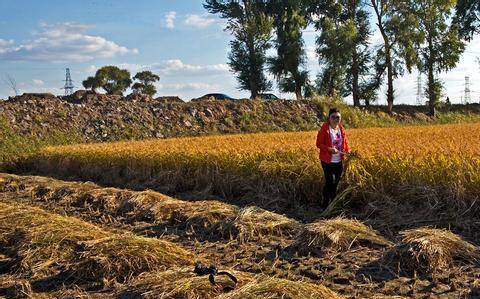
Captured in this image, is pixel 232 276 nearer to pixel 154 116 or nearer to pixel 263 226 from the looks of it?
pixel 263 226

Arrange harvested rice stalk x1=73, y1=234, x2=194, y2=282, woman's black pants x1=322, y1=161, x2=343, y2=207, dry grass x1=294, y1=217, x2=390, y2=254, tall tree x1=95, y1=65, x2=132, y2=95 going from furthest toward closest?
tall tree x1=95, y1=65, x2=132, y2=95, woman's black pants x1=322, y1=161, x2=343, y2=207, dry grass x1=294, y1=217, x2=390, y2=254, harvested rice stalk x1=73, y1=234, x2=194, y2=282

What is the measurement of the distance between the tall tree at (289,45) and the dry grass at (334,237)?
31736mm

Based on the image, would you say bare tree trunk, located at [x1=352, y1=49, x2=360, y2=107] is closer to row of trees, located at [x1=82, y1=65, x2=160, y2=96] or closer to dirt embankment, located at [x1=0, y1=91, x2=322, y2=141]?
dirt embankment, located at [x1=0, y1=91, x2=322, y2=141]

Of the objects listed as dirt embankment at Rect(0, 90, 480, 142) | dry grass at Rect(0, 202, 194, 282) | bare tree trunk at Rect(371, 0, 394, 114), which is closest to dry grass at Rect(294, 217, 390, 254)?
dry grass at Rect(0, 202, 194, 282)

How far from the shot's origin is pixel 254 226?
21.9 feet

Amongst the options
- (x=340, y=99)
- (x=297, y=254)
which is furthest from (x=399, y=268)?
(x=340, y=99)

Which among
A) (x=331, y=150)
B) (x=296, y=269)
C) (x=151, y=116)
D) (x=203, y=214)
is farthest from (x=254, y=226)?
(x=151, y=116)

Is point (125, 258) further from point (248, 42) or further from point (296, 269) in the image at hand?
point (248, 42)

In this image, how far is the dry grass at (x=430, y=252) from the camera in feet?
16.2

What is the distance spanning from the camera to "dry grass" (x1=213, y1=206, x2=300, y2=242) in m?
6.58

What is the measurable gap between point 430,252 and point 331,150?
10.0ft

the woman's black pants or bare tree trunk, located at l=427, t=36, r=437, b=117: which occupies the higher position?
bare tree trunk, located at l=427, t=36, r=437, b=117

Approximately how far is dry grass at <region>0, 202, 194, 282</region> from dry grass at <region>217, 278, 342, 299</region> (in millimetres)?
1324

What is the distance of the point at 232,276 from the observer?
445 centimetres
